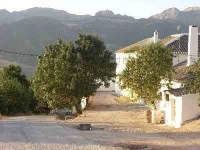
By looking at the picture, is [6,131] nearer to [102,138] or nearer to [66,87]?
[102,138]

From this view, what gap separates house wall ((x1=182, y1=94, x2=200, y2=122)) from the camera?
28750mm

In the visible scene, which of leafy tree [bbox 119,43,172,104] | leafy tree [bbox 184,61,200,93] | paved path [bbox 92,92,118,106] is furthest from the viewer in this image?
paved path [bbox 92,92,118,106]

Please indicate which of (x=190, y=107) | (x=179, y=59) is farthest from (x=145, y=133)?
(x=179, y=59)

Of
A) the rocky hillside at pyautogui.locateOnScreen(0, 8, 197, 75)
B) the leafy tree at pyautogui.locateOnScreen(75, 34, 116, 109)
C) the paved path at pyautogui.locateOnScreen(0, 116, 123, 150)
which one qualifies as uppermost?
the rocky hillside at pyautogui.locateOnScreen(0, 8, 197, 75)

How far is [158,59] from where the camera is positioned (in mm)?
31906

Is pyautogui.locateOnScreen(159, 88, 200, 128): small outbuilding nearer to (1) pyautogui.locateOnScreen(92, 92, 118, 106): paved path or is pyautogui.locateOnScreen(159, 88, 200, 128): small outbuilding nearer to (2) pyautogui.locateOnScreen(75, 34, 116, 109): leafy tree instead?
(2) pyautogui.locateOnScreen(75, 34, 116, 109): leafy tree

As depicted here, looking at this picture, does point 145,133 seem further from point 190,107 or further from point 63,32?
point 63,32

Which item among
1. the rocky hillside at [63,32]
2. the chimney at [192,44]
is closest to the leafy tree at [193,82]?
the chimney at [192,44]

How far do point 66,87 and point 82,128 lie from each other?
443 inches

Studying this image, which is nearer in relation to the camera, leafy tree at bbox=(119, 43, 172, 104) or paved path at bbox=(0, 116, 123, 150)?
paved path at bbox=(0, 116, 123, 150)

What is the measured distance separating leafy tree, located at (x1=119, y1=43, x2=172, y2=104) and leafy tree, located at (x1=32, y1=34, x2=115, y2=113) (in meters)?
7.43

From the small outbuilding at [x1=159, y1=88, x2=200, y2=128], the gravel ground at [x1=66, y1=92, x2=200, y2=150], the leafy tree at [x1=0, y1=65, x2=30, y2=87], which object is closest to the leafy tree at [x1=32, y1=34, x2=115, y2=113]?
the gravel ground at [x1=66, y1=92, x2=200, y2=150]

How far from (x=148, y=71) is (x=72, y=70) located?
954cm

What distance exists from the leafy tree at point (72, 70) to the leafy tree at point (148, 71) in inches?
293
